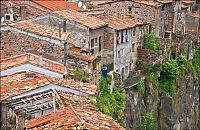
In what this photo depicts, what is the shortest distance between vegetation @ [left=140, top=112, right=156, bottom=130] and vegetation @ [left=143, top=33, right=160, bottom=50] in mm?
7031

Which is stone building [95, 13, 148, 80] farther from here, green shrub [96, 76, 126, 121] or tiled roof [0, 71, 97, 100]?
tiled roof [0, 71, 97, 100]

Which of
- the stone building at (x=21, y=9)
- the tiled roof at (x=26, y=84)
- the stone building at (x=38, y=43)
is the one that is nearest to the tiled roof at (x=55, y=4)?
the stone building at (x=21, y=9)

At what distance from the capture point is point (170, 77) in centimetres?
4406

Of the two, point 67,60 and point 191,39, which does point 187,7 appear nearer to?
point 191,39

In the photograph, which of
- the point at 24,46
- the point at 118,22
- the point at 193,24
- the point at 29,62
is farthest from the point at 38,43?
the point at 193,24

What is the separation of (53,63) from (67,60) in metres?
3.56

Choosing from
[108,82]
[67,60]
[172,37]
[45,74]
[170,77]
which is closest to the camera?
[45,74]

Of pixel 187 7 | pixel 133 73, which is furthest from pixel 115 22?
pixel 187 7

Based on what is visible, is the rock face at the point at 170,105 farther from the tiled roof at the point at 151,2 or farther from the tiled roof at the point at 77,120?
the tiled roof at the point at 77,120

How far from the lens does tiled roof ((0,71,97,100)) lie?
739 inches

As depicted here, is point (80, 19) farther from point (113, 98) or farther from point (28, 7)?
point (28, 7)

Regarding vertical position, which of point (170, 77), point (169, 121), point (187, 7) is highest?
point (187, 7)

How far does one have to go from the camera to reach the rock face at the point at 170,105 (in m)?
37.0

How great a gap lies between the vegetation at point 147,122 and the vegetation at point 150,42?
277 inches
